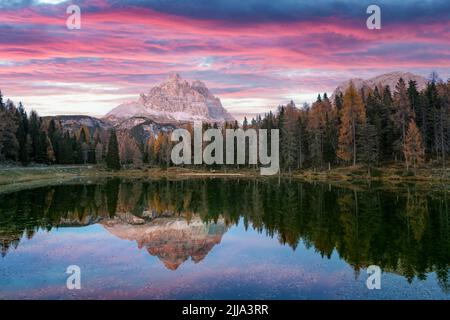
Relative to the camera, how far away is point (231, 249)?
27.8 metres

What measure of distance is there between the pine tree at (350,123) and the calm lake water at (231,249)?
35.9 m

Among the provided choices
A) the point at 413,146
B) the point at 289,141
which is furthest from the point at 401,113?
the point at 289,141

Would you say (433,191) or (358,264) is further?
(433,191)

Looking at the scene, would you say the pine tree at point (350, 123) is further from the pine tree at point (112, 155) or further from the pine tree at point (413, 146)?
the pine tree at point (112, 155)

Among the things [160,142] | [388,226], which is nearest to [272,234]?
[388,226]

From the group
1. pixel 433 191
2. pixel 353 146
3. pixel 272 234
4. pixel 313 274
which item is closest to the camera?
pixel 313 274

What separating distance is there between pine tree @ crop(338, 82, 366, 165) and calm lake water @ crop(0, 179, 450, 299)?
35.9 m

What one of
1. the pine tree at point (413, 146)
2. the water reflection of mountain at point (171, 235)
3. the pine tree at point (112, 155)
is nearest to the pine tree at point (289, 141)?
the pine tree at point (413, 146)

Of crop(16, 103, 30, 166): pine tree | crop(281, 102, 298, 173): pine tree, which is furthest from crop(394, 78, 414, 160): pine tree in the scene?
crop(16, 103, 30, 166): pine tree

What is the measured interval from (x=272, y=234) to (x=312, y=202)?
622 inches

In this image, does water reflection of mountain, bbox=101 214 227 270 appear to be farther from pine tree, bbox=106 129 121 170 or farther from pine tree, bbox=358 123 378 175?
pine tree, bbox=106 129 121 170

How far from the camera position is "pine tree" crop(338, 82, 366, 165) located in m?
83.0

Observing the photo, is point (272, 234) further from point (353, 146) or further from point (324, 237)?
point (353, 146)
